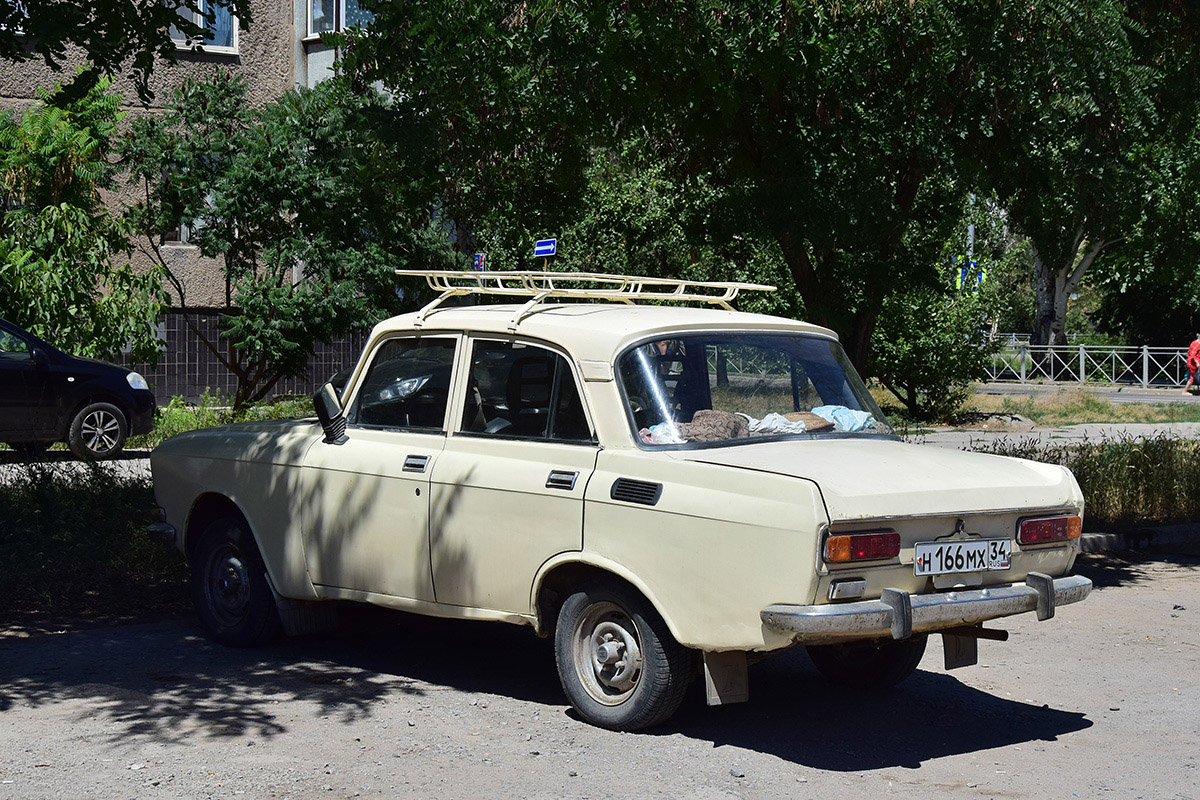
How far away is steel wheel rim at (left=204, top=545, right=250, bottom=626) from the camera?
7.34m

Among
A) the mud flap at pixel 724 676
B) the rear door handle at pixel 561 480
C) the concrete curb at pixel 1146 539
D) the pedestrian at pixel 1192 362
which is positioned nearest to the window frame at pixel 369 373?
the rear door handle at pixel 561 480

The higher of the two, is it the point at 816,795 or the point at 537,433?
the point at 537,433

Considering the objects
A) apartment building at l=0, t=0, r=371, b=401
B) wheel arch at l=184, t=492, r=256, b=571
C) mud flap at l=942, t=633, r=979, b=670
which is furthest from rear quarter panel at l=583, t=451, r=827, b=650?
apartment building at l=0, t=0, r=371, b=401

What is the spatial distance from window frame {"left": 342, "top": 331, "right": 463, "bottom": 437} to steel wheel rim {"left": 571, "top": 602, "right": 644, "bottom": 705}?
121 cm

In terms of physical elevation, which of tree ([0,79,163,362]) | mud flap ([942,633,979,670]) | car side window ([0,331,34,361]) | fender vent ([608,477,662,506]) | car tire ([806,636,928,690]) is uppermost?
tree ([0,79,163,362])

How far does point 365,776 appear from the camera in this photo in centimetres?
520

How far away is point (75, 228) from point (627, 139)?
1024cm

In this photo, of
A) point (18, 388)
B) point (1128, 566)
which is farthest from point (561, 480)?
point (18, 388)

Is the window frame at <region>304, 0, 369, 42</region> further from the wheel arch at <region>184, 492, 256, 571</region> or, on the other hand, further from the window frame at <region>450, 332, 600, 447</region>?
the window frame at <region>450, 332, 600, 447</region>

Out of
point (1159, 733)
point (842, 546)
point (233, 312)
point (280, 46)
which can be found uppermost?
point (280, 46)

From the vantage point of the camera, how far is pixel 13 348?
1659cm

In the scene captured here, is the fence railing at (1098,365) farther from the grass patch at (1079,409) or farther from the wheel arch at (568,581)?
the wheel arch at (568,581)

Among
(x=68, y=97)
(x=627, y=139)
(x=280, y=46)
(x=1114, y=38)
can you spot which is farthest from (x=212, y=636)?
(x=280, y=46)

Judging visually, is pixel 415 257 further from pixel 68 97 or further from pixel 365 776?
pixel 365 776
